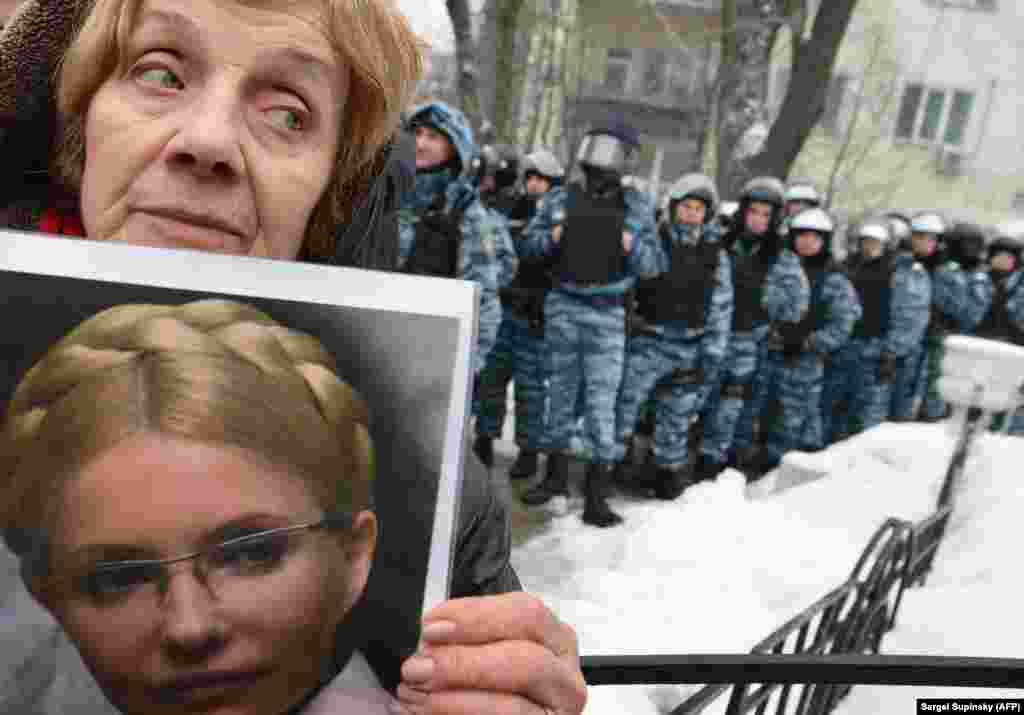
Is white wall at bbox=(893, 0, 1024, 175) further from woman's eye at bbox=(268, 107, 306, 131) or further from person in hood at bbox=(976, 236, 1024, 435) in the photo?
woman's eye at bbox=(268, 107, 306, 131)

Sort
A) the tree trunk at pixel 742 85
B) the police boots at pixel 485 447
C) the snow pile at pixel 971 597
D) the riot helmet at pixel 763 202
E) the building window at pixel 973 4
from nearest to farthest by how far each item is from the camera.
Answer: the snow pile at pixel 971 597 → the police boots at pixel 485 447 → the riot helmet at pixel 763 202 → the tree trunk at pixel 742 85 → the building window at pixel 973 4

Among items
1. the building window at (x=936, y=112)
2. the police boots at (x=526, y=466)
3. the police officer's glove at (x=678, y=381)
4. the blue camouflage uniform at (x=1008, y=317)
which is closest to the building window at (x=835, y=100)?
the building window at (x=936, y=112)

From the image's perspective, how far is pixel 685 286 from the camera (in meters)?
5.03

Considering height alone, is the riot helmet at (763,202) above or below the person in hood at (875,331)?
above

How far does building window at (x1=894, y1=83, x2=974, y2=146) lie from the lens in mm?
23062

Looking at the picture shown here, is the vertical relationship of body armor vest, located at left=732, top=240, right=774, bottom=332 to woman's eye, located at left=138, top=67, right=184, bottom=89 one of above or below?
below

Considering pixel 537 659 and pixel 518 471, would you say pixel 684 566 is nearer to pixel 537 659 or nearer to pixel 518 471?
pixel 518 471

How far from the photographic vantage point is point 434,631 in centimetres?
63

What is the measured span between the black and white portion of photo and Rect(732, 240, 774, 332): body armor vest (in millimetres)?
5242

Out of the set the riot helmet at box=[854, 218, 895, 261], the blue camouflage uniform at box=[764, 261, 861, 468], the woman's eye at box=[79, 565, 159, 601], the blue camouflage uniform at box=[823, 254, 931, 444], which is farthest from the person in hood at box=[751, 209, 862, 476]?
the woman's eye at box=[79, 565, 159, 601]

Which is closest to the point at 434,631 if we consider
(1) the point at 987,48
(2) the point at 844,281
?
(2) the point at 844,281

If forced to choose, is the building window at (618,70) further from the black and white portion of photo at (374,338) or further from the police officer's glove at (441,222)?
the black and white portion of photo at (374,338)

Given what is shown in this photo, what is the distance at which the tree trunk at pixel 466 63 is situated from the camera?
9883 mm

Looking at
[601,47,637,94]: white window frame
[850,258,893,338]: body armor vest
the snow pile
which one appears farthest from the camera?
[601,47,637,94]: white window frame
